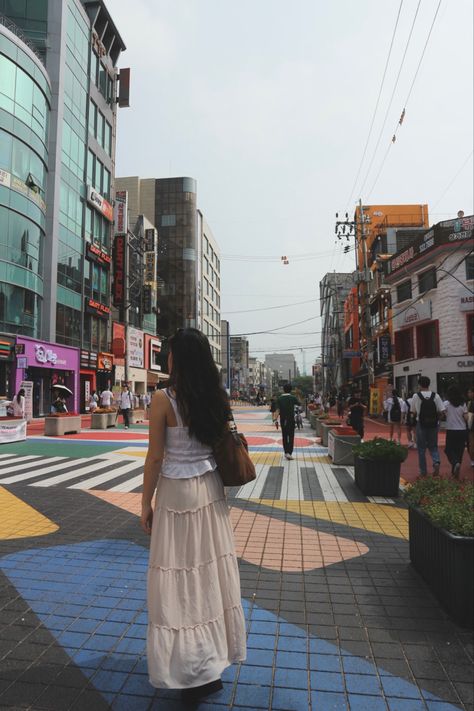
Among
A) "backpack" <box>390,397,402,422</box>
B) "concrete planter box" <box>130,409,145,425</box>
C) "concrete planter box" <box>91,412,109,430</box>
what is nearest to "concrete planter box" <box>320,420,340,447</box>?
"backpack" <box>390,397,402,422</box>

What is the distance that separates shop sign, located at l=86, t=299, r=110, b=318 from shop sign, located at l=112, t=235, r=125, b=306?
1197 mm

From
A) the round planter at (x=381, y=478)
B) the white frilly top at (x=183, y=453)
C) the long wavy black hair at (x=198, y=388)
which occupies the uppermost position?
the long wavy black hair at (x=198, y=388)

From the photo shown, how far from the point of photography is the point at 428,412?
26.9 feet

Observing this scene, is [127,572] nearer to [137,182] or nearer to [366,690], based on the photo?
[366,690]

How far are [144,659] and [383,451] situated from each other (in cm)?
518

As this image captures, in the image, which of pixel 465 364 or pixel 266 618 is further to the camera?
pixel 465 364

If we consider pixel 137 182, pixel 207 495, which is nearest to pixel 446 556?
pixel 207 495

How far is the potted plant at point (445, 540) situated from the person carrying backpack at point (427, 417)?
12.8 feet

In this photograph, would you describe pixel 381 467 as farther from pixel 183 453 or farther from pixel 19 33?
pixel 19 33

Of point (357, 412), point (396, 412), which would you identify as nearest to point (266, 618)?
point (357, 412)

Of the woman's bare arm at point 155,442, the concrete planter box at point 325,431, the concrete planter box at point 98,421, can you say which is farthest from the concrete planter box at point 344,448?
the concrete planter box at point 98,421

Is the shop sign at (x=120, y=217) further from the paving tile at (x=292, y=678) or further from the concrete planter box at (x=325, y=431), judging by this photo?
the paving tile at (x=292, y=678)

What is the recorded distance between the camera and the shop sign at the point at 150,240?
4619 centimetres

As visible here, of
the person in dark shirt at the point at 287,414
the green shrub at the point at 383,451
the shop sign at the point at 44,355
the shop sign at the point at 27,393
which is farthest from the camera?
the shop sign at the point at 44,355
